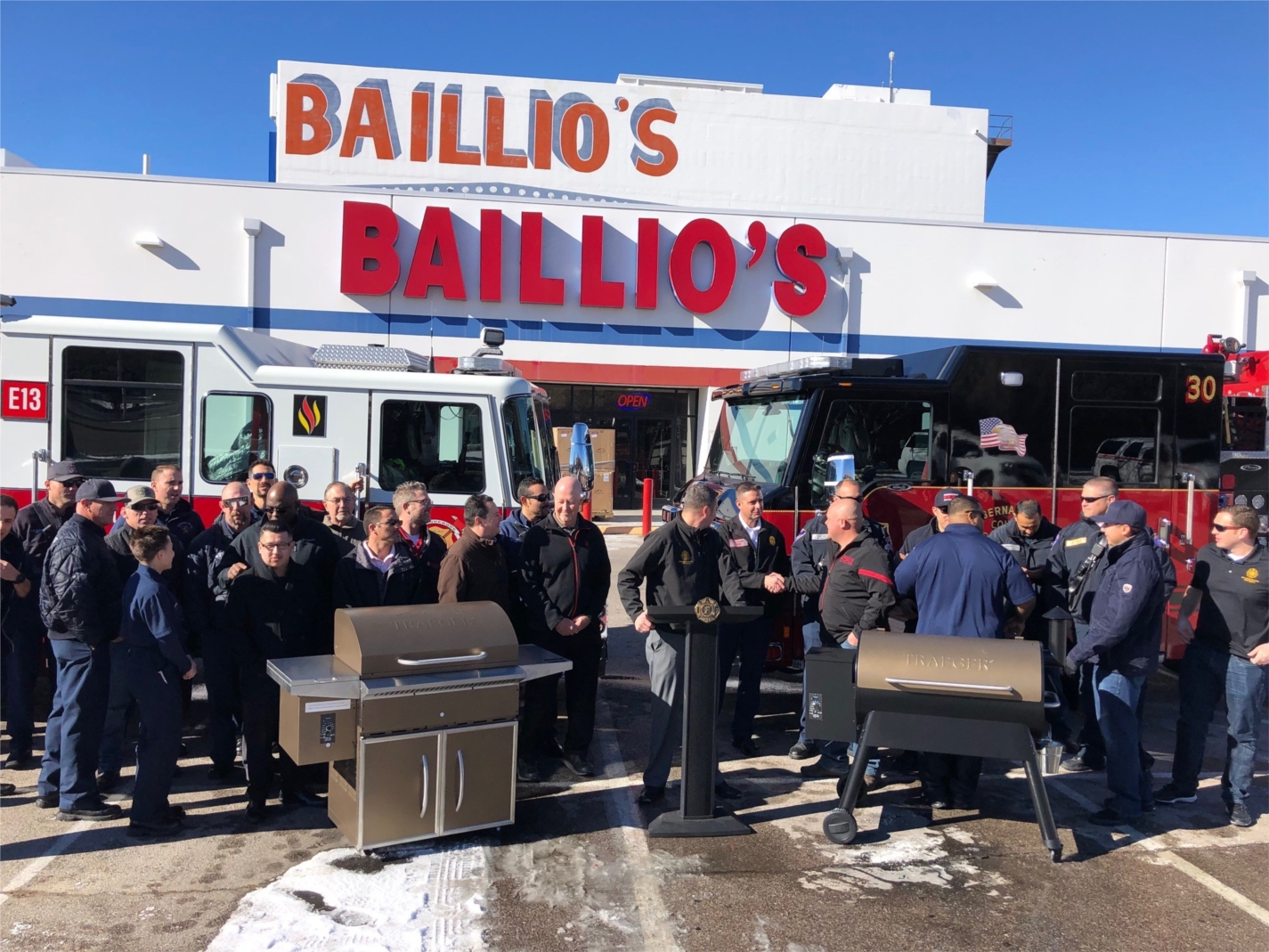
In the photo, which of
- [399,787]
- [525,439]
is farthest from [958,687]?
[525,439]

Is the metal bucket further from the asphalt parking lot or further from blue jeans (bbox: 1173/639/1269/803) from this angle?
blue jeans (bbox: 1173/639/1269/803)

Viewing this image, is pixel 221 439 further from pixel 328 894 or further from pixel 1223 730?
pixel 1223 730

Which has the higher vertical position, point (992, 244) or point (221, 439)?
point (992, 244)

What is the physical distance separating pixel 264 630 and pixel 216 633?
Answer: 1.30 ft

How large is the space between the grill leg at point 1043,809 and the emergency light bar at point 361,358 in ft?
17.9

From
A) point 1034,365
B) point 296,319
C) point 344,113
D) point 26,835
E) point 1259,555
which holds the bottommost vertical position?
point 26,835

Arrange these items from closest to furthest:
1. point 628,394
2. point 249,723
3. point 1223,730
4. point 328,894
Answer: point 328,894 < point 249,723 < point 1223,730 < point 628,394

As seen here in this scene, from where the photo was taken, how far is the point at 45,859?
4.33 m

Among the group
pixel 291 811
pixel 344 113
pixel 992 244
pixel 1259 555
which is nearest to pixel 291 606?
pixel 291 811

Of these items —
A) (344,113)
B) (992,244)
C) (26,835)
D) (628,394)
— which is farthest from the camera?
(344,113)

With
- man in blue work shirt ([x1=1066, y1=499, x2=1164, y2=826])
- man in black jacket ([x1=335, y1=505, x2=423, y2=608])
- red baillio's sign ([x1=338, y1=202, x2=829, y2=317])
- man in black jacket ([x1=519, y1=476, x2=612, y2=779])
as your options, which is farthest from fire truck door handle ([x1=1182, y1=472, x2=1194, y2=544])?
red baillio's sign ([x1=338, y1=202, x2=829, y2=317])

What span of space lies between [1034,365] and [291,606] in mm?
5737

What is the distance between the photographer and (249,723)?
489 centimetres

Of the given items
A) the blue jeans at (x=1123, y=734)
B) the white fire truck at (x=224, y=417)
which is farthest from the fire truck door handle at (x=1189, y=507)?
the white fire truck at (x=224, y=417)
